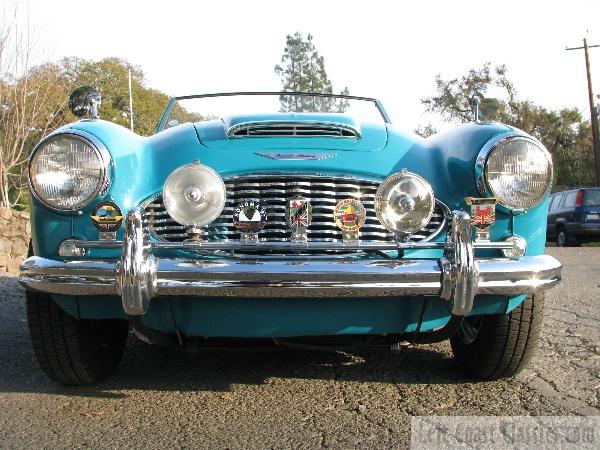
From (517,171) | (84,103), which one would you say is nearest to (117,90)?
(84,103)

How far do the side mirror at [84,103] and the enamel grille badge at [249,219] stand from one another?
1.07 m

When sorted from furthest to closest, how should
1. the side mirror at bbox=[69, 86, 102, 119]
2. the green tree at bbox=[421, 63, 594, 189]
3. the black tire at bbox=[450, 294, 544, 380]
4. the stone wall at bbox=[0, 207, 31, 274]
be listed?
the green tree at bbox=[421, 63, 594, 189] → the stone wall at bbox=[0, 207, 31, 274] → the side mirror at bbox=[69, 86, 102, 119] → the black tire at bbox=[450, 294, 544, 380]

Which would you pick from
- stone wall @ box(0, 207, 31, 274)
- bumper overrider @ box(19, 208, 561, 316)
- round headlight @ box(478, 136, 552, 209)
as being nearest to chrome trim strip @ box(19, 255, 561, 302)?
bumper overrider @ box(19, 208, 561, 316)

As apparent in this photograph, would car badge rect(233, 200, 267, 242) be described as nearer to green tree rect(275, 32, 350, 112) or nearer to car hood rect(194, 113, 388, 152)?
car hood rect(194, 113, 388, 152)

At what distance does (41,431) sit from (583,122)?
37.2 meters

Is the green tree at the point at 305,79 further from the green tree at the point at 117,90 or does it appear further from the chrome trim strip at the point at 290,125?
the green tree at the point at 117,90

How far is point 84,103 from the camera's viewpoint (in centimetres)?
313

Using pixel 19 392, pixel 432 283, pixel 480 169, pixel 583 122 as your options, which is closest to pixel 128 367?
pixel 19 392

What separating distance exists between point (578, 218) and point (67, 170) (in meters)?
13.2

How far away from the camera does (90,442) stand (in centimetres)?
223

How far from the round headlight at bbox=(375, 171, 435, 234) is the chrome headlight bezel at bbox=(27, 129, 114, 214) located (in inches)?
41.6

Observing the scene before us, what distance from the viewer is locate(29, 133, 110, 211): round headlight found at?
2543 mm

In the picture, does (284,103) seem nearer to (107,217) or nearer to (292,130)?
(292,130)

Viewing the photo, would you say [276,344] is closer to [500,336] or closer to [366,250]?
[366,250]
